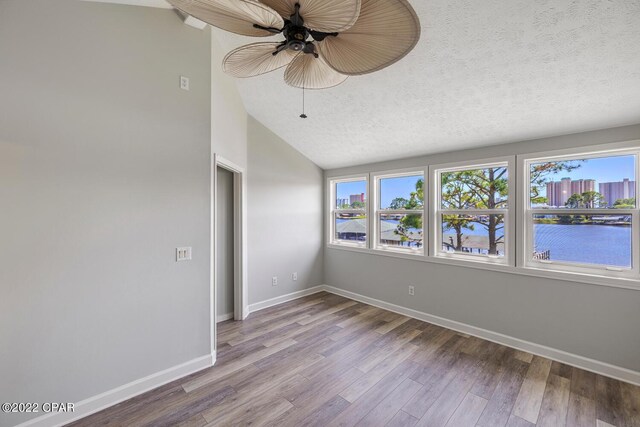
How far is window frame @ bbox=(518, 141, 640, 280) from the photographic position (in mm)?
2375

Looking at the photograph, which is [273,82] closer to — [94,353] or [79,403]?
[94,353]

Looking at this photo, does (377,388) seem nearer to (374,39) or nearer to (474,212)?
(474,212)

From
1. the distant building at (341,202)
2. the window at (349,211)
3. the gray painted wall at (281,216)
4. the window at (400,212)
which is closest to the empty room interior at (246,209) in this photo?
the window at (400,212)

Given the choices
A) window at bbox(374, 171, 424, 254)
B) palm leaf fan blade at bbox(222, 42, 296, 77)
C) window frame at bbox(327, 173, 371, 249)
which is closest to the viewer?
palm leaf fan blade at bbox(222, 42, 296, 77)

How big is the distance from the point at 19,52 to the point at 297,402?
10.2 feet

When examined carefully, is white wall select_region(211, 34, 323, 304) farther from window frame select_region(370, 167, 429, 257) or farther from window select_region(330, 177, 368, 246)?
window frame select_region(370, 167, 429, 257)

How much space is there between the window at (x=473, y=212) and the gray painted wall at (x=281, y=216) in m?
2.06

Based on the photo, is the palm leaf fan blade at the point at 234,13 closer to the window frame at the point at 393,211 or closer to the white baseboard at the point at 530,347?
the window frame at the point at 393,211

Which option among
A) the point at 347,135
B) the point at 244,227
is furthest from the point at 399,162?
the point at 244,227

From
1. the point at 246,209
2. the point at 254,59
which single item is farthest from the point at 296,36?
the point at 246,209

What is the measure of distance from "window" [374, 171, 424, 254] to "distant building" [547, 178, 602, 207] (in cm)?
137

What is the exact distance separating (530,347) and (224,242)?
3753 mm

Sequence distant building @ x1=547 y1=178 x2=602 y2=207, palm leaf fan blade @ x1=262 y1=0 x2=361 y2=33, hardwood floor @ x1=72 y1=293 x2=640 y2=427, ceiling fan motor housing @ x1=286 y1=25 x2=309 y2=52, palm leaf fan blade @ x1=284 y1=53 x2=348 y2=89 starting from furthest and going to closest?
distant building @ x1=547 y1=178 x2=602 y2=207
hardwood floor @ x1=72 y1=293 x2=640 y2=427
palm leaf fan blade @ x1=284 y1=53 x2=348 y2=89
ceiling fan motor housing @ x1=286 y1=25 x2=309 y2=52
palm leaf fan blade @ x1=262 y1=0 x2=361 y2=33

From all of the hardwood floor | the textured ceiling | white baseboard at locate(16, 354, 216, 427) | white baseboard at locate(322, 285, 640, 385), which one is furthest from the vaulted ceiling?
white baseboard at locate(16, 354, 216, 427)
